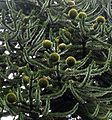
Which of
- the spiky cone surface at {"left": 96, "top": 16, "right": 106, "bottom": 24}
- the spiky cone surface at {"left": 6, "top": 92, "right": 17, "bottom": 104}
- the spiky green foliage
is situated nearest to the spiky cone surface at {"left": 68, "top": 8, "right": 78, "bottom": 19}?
the spiky green foliage

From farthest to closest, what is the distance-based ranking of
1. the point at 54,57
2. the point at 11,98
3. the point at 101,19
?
the point at 101,19, the point at 54,57, the point at 11,98

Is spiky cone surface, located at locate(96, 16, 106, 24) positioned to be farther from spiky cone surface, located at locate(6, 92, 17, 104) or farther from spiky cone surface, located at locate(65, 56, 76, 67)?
spiky cone surface, located at locate(6, 92, 17, 104)

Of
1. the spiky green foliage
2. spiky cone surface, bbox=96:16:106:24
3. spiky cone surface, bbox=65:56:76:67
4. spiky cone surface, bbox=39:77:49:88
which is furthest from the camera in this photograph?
spiky cone surface, bbox=96:16:106:24

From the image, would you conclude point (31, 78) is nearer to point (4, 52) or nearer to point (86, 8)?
point (4, 52)

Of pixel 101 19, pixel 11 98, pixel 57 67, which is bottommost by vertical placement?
pixel 11 98

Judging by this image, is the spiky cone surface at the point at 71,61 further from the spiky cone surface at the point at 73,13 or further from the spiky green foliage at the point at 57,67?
the spiky cone surface at the point at 73,13

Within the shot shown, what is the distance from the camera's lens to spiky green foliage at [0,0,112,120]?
118 inches

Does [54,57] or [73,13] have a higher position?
[73,13]

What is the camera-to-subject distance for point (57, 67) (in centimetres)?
311

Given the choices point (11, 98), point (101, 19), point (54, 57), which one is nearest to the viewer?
point (11, 98)

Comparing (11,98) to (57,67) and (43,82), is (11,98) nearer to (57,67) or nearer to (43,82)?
(43,82)

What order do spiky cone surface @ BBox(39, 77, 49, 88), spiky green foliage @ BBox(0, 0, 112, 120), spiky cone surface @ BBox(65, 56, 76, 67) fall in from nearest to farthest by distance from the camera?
spiky green foliage @ BBox(0, 0, 112, 120), spiky cone surface @ BBox(39, 77, 49, 88), spiky cone surface @ BBox(65, 56, 76, 67)

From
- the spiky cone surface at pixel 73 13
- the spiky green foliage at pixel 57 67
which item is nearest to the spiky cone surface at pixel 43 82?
the spiky green foliage at pixel 57 67

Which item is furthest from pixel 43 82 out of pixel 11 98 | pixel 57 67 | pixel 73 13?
pixel 73 13
